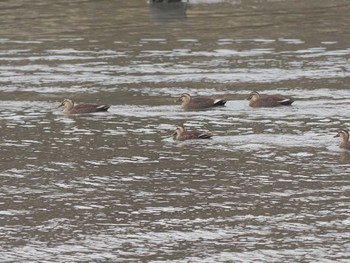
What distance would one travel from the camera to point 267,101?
1027 inches

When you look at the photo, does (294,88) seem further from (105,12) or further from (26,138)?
(105,12)

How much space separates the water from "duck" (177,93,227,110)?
18 centimetres

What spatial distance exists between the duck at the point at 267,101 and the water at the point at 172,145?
0.19m

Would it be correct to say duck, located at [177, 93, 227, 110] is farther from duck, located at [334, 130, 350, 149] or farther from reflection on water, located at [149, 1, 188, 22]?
reflection on water, located at [149, 1, 188, 22]

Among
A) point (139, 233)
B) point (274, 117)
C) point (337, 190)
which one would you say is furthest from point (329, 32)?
point (139, 233)

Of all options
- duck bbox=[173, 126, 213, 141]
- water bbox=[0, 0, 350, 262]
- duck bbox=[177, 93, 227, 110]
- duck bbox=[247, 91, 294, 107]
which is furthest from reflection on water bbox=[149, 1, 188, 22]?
duck bbox=[173, 126, 213, 141]

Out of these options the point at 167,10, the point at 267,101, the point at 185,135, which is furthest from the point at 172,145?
the point at 167,10

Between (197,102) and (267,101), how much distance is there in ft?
4.57

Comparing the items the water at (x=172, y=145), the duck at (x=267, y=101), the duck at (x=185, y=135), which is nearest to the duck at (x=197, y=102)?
the water at (x=172, y=145)

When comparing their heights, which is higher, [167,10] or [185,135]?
[185,135]

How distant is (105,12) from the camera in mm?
44188

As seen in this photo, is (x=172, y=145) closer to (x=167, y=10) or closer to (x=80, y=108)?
(x=80, y=108)

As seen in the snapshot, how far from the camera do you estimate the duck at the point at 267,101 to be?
2605 cm

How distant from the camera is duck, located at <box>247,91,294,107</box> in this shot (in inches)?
1025
